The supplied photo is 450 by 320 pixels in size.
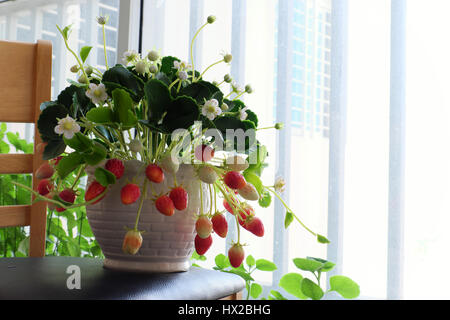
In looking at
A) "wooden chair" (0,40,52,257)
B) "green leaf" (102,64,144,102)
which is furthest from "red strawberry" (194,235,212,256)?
"wooden chair" (0,40,52,257)

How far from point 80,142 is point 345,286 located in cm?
71

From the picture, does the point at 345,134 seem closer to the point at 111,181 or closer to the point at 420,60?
the point at 420,60

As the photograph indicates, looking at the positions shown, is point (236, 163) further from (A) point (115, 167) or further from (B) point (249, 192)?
(A) point (115, 167)

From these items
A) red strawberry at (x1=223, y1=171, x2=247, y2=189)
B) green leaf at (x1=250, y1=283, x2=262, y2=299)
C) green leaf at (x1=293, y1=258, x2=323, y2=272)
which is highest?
red strawberry at (x1=223, y1=171, x2=247, y2=189)

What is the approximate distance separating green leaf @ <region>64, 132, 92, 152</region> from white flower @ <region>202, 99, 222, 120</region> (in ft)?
0.51

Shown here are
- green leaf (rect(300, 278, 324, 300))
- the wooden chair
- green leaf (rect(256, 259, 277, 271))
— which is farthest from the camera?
green leaf (rect(256, 259, 277, 271))

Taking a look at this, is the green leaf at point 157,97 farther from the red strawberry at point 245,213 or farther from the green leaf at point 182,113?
the red strawberry at point 245,213

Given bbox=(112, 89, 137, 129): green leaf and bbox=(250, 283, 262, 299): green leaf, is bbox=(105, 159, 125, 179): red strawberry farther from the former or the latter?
bbox=(250, 283, 262, 299): green leaf

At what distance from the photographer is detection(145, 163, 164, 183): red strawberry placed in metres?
0.63

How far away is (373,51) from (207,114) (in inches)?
26.0

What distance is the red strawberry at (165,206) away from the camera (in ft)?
2.07

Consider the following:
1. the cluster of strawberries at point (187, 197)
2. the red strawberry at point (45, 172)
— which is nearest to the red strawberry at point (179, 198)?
the cluster of strawberries at point (187, 197)

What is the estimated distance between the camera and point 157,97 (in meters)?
0.63

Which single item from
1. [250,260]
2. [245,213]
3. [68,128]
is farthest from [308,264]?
[68,128]
